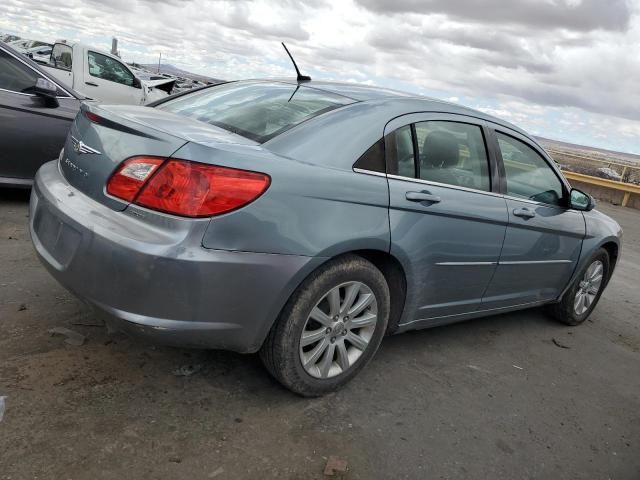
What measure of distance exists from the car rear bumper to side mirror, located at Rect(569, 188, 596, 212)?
2.53 metres

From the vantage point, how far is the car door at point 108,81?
36.3ft

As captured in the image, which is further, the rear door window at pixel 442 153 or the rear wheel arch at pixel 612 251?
the rear wheel arch at pixel 612 251

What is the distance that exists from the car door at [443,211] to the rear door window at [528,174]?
209 millimetres

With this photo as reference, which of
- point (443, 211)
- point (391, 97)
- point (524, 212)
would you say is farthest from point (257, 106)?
point (524, 212)

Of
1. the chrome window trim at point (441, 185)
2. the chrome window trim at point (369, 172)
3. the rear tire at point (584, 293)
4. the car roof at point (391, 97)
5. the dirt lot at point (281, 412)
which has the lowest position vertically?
the dirt lot at point (281, 412)

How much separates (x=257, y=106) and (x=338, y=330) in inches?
50.0

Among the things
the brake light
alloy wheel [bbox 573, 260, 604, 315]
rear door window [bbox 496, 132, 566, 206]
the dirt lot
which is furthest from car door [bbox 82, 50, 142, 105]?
the brake light

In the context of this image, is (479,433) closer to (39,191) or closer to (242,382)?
(242,382)

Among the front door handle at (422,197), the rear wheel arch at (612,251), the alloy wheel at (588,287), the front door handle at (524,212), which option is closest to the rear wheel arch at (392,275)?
the front door handle at (422,197)

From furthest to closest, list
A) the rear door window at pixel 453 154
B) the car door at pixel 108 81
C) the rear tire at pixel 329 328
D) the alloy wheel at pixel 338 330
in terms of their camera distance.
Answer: the car door at pixel 108 81
the rear door window at pixel 453 154
the alloy wheel at pixel 338 330
the rear tire at pixel 329 328

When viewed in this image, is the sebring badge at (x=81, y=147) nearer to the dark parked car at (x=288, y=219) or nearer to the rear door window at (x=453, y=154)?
the dark parked car at (x=288, y=219)

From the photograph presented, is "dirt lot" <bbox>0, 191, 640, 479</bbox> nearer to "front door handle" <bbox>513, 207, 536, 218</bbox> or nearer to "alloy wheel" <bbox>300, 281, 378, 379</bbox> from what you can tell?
"alloy wheel" <bbox>300, 281, 378, 379</bbox>

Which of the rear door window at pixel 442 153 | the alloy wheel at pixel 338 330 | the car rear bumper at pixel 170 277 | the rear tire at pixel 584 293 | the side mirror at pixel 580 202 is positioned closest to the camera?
the car rear bumper at pixel 170 277

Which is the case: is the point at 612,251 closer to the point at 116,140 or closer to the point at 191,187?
the point at 191,187
